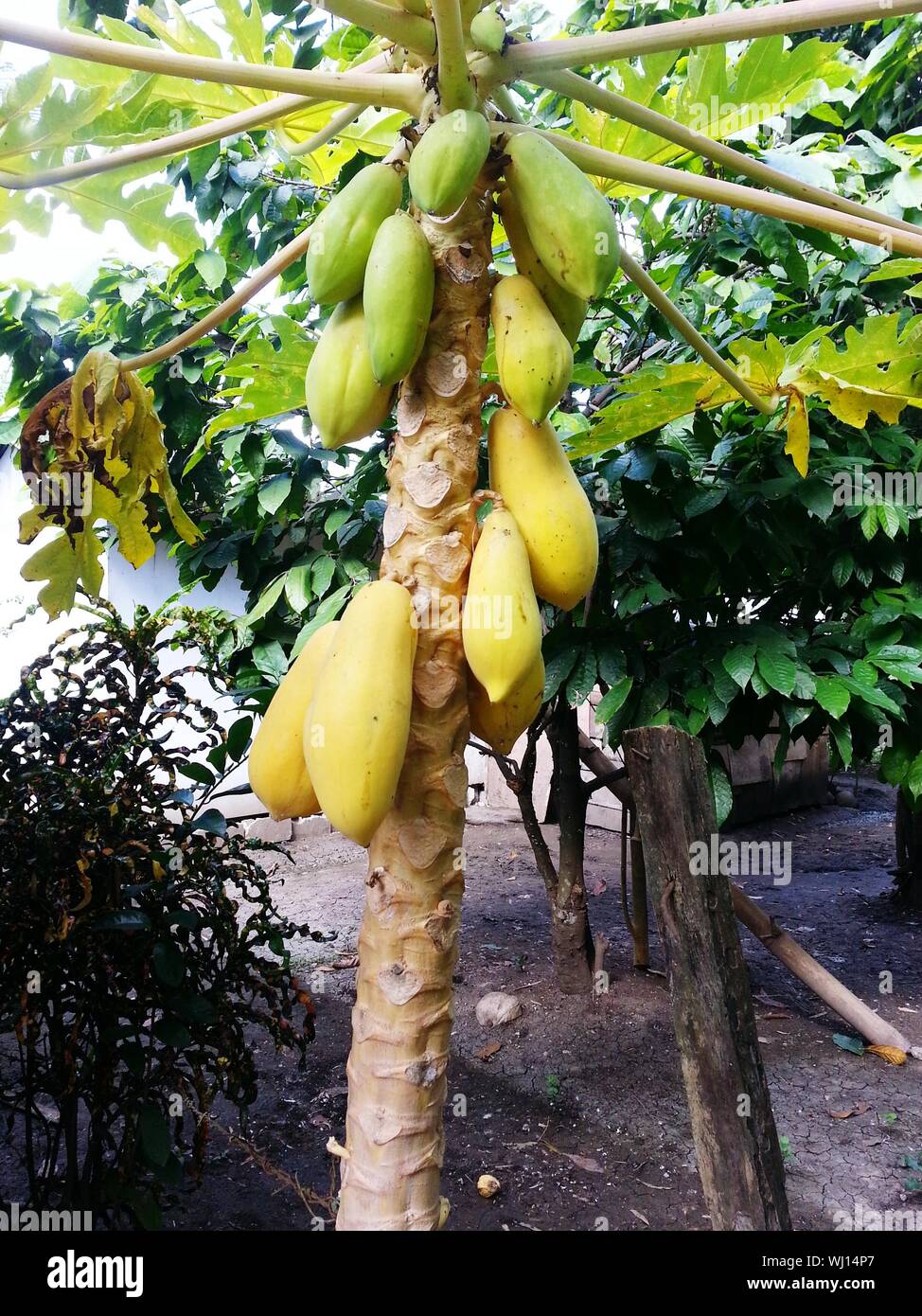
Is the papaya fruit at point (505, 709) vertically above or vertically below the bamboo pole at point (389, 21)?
below

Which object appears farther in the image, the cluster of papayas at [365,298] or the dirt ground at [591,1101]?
the dirt ground at [591,1101]

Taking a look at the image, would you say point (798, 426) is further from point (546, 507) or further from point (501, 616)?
point (501, 616)

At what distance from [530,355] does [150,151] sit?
0.62m

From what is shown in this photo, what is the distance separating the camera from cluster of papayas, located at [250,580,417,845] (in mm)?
914

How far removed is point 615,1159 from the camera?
2.68 meters

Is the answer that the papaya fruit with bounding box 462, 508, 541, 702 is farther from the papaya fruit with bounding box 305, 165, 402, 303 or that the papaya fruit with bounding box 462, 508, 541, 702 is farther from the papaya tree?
the papaya fruit with bounding box 305, 165, 402, 303

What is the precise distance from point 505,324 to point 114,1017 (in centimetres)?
172

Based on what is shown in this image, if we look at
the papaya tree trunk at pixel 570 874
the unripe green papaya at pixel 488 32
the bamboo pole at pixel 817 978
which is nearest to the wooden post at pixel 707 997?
the unripe green papaya at pixel 488 32

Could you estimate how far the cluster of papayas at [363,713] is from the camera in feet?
3.00

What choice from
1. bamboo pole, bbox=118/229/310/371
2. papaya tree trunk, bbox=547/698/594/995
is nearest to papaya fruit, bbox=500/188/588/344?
bamboo pole, bbox=118/229/310/371

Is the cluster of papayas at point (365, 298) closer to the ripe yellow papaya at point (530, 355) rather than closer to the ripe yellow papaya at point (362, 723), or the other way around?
the ripe yellow papaya at point (530, 355)

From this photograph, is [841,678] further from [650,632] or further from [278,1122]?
[278,1122]

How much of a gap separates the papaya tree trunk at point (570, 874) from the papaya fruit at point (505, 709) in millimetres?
2430

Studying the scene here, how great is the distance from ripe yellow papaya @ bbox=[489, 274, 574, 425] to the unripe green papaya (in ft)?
0.88
